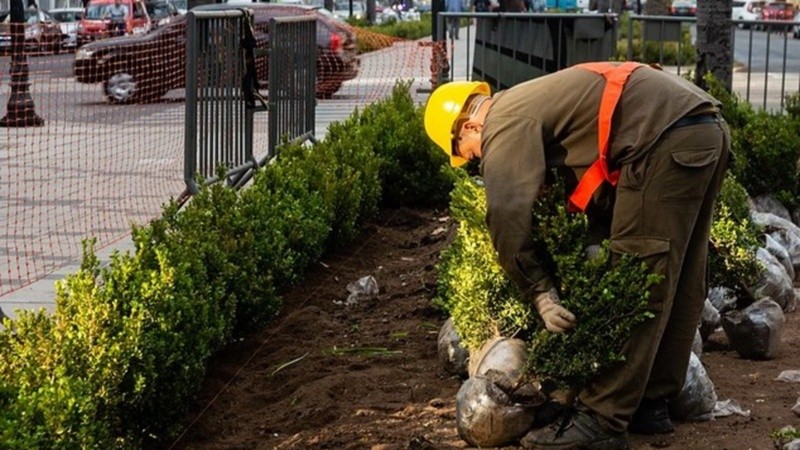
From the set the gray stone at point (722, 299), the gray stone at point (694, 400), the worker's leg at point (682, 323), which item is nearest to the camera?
the worker's leg at point (682, 323)

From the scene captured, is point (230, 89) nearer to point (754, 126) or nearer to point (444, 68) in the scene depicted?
point (754, 126)

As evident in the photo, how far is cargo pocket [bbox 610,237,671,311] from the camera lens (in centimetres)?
572

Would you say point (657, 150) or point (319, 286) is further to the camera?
point (319, 286)

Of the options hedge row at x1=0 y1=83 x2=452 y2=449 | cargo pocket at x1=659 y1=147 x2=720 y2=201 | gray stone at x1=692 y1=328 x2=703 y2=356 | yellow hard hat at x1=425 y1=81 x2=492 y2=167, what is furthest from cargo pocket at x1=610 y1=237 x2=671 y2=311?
hedge row at x1=0 y1=83 x2=452 y2=449

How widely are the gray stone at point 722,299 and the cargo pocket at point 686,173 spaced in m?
2.28

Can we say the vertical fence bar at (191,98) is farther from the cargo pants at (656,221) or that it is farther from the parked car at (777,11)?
the parked car at (777,11)

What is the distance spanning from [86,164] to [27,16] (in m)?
38.9

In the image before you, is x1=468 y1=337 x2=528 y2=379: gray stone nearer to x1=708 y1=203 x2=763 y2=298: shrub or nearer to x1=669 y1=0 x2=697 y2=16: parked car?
x1=708 y1=203 x2=763 y2=298: shrub

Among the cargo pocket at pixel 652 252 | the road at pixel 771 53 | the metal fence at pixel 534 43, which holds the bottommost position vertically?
the road at pixel 771 53

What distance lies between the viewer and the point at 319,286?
9.46 meters

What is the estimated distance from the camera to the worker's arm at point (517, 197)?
18.4 ft

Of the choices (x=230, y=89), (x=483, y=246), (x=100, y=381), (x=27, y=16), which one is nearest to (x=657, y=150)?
(x=483, y=246)

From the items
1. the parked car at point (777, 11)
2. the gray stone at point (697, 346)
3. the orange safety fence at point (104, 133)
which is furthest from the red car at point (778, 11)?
the gray stone at point (697, 346)

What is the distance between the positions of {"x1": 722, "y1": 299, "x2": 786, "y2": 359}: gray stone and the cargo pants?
172 centimetres
